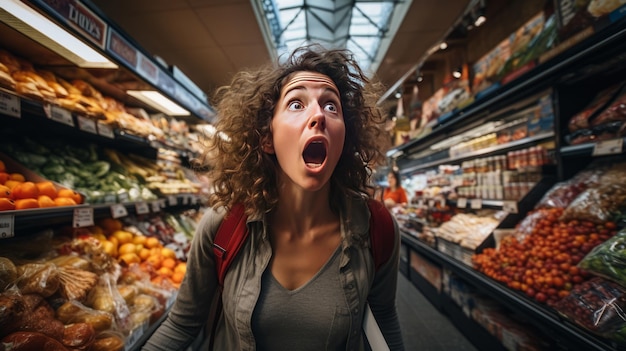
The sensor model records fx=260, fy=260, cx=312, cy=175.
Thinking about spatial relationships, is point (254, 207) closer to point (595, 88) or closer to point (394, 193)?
point (595, 88)

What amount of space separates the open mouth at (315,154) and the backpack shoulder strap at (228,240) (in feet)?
1.11

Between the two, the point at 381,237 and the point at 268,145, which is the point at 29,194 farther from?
the point at 381,237

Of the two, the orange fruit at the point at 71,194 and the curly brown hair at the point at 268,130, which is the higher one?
the curly brown hair at the point at 268,130

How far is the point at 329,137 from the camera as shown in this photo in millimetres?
956

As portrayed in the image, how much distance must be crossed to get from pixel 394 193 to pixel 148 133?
4306 mm

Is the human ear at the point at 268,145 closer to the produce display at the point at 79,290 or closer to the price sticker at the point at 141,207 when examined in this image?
the produce display at the point at 79,290

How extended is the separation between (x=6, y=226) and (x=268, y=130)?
3.36 ft

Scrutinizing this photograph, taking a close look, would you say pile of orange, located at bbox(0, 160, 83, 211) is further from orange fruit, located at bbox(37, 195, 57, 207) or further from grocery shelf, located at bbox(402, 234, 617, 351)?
grocery shelf, located at bbox(402, 234, 617, 351)

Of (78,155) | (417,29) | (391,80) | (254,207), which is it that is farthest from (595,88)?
(391,80)

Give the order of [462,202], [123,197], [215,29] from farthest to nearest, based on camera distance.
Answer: [215,29]
[462,202]
[123,197]

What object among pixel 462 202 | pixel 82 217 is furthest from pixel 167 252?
pixel 462 202

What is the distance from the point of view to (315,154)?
1.05 metres

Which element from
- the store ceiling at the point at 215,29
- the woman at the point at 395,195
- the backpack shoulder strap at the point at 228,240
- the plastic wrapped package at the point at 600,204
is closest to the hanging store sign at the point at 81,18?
the backpack shoulder strap at the point at 228,240

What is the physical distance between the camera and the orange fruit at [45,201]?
1.21 meters
